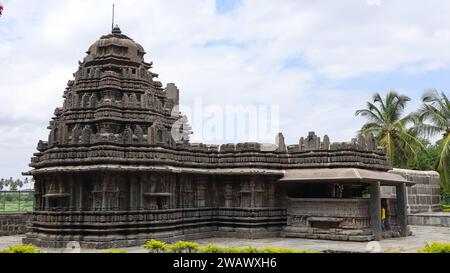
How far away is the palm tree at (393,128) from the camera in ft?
113

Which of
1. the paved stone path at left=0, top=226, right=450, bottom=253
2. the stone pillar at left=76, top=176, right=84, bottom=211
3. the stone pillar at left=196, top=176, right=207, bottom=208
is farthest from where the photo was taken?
the stone pillar at left=196, top=176, right=207, bottom=208

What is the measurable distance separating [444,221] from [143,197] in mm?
17661

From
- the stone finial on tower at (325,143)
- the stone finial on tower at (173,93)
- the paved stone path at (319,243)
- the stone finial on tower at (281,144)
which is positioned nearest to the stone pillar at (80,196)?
the paved stone path at (319,243)

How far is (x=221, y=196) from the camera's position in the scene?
2198 cm

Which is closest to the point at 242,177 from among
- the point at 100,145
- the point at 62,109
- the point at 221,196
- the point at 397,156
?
the point at 221,196

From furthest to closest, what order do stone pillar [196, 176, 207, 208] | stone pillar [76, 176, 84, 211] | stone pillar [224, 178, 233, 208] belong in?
stone pillar [224, 178, 233, 208] < stone pillar [196, 176, 207, 208] < stone pillar [76, 176, 84, 211]

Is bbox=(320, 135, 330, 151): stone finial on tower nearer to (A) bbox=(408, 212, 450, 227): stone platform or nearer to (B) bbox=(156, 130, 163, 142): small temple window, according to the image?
(B) bbox=(156, 130, 163, 142): small temple window

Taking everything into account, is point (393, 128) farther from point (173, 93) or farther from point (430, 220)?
point (173, 93)

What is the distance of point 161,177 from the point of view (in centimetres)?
1909

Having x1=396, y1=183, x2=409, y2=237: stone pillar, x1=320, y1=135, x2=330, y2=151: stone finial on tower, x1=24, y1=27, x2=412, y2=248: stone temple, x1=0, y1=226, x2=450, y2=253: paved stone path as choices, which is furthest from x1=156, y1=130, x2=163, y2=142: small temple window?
x1=396, y1=183, x2=409, y2=237: stone pillar

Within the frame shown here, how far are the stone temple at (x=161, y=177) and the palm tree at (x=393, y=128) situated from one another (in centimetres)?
1325

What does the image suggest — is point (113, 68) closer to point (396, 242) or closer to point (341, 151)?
point (341, 151)

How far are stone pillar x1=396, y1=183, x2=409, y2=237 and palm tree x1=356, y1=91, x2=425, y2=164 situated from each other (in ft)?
39.7

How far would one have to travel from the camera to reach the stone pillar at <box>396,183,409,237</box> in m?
21.5
